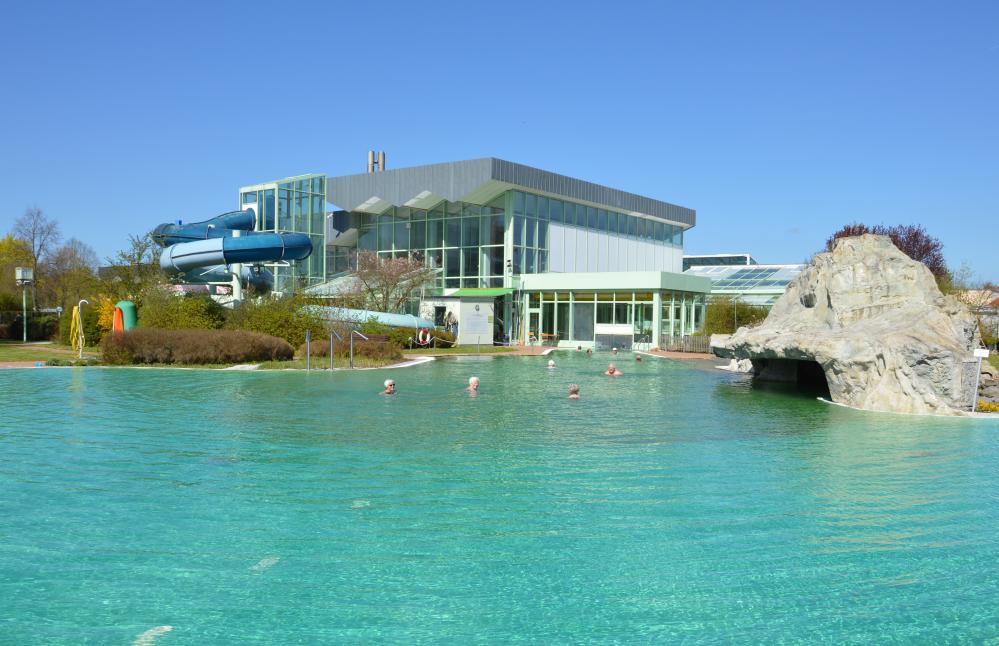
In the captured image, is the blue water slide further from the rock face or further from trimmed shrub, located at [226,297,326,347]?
the rock face

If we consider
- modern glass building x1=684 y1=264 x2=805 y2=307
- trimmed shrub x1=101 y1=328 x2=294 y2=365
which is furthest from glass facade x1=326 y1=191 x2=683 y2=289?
trimmed shrub x1=101 y1=328 x2=294 y2=365

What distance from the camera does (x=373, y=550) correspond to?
6098 mm

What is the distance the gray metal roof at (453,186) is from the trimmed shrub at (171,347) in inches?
765

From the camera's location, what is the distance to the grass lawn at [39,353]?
80.2ft

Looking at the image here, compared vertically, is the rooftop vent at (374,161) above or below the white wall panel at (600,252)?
above

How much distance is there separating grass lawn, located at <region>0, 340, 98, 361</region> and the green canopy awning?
18.4m

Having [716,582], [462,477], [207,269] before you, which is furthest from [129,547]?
[207,269]

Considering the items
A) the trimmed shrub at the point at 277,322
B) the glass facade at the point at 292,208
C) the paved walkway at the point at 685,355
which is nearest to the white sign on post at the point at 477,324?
the paved walkway at the point at 685,355

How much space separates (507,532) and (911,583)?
121 inches

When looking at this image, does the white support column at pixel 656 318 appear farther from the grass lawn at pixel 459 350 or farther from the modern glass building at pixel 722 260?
the modern glass building at pixel 722 260

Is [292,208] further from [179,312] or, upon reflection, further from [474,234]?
[179,312]

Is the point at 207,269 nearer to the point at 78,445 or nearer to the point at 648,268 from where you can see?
the point at 78,445

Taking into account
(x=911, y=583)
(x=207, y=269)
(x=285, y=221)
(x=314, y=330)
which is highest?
(x=285, y=221)

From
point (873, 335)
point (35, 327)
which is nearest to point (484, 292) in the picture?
point (35, 327)
